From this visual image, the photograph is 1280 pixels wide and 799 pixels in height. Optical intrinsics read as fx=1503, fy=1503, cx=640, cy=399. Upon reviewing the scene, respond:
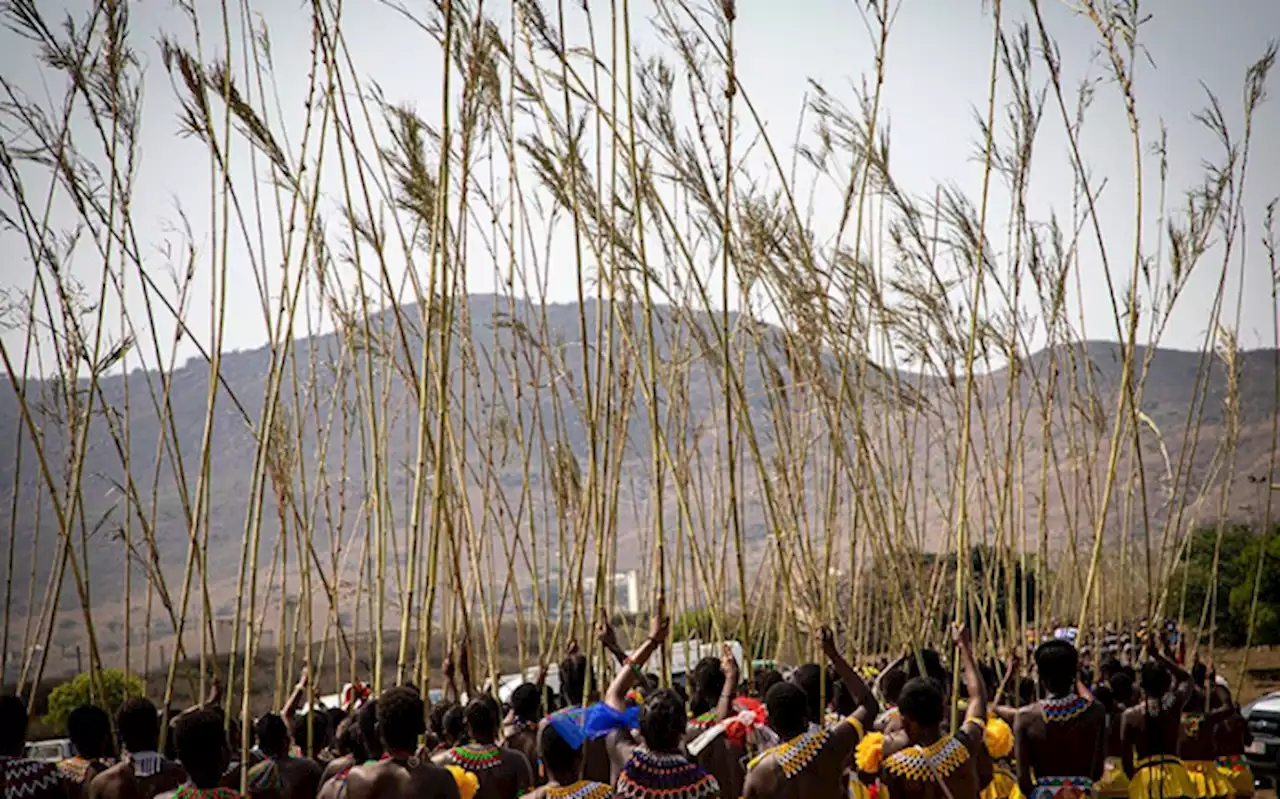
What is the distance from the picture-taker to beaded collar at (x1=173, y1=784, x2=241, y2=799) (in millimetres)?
4855

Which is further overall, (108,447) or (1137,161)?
(108,447)

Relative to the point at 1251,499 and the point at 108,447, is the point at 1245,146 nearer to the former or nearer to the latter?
the point at 1251,499

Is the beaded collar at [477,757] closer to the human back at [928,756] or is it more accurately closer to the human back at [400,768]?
the human back at [400,768]

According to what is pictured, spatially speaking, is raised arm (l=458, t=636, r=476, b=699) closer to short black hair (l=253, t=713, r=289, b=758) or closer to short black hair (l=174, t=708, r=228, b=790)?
short black hair (l=253, t=713, r=289, b=758)

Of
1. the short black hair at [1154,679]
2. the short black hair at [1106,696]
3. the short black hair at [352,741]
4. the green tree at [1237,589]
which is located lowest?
the green tree at [1237,589]

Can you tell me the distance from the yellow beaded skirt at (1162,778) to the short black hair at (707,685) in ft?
9.09

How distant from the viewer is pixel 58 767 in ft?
18.0

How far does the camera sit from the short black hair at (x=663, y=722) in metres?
4.68

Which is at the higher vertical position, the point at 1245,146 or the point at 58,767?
the point at 1245,146

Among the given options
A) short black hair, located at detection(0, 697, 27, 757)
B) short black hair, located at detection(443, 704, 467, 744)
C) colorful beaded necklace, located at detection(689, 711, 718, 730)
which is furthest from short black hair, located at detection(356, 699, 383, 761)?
colorful beaded necklace, located at detection(689, 711, 718, 730)

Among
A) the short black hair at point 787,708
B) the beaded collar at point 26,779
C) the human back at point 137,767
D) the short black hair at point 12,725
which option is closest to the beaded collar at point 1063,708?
the short black hair at point 787,708

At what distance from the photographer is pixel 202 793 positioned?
4871mm

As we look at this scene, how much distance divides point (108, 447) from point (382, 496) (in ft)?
232

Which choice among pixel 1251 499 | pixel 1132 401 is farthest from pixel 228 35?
pixel 1251 499
